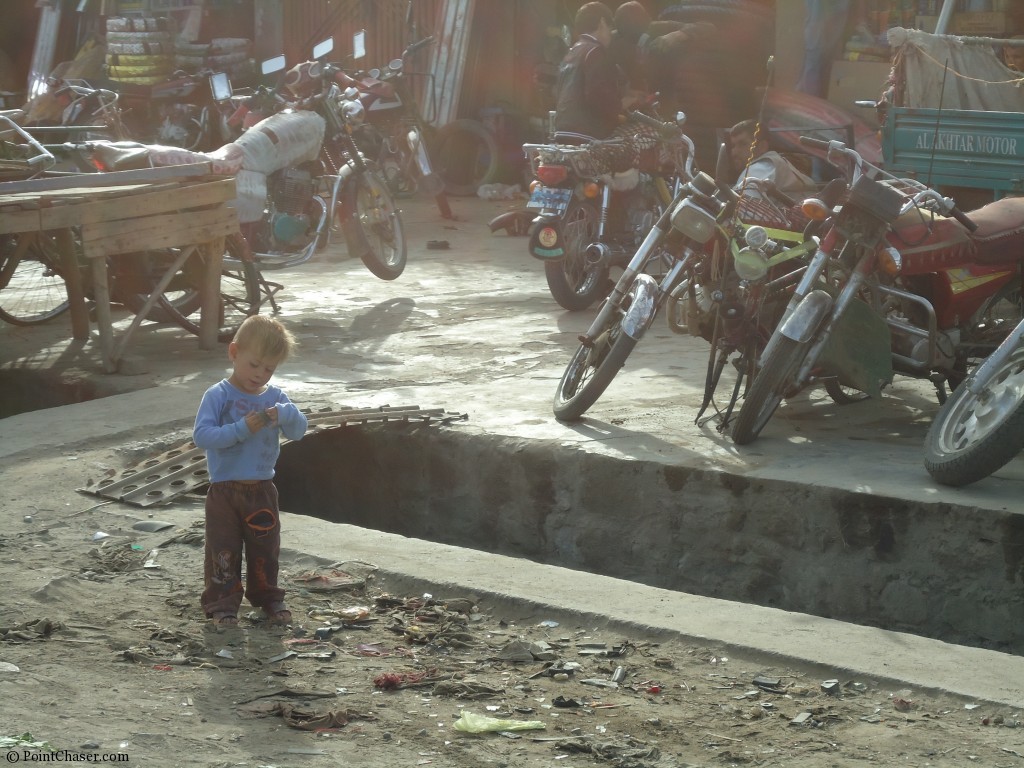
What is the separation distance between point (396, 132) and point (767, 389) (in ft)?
29.3

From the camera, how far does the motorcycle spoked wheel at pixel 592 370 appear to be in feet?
18.2

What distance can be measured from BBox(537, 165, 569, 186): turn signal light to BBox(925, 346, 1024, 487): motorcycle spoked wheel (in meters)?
3.87

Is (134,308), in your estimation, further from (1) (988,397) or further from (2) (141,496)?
(1) (988,397)

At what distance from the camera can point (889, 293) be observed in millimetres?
5500

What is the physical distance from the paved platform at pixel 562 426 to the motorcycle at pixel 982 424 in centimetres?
9

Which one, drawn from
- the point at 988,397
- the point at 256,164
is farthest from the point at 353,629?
the point at 256,164

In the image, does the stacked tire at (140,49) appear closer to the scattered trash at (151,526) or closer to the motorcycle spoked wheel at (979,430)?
the scattered trash at (151,526)

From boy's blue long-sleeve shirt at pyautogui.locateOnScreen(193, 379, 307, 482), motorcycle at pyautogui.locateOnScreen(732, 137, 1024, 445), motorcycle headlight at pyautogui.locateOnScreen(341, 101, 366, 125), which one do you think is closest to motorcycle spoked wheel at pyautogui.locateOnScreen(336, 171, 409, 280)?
motorcycle headlight at pyautogui.locateOnScreen(341, 101, 366, 125)

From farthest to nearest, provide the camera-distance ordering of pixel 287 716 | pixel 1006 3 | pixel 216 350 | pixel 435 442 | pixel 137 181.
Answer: pixel 1006 3 < pixel 216 350 < pixel 137 181 < pixel 435 442 < pixel 287 716

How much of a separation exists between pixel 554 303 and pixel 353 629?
5.28 metres

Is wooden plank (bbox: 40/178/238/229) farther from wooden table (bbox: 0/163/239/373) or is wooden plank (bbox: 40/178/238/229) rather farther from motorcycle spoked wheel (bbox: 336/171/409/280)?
motorcycle spoked wheel (bbox: 336/171/409/280)

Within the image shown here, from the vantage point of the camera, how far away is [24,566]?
4203 millimetres

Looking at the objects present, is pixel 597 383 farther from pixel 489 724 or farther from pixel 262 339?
pixel 489 724

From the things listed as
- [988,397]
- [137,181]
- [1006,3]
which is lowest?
[988,397]
